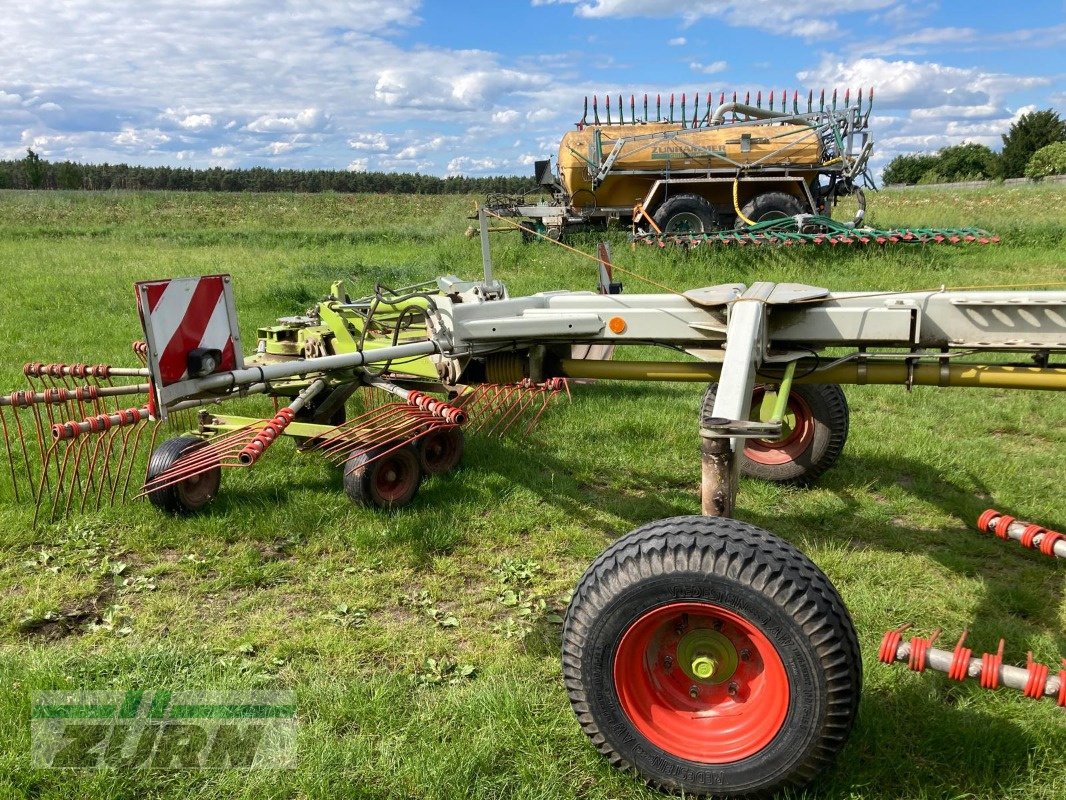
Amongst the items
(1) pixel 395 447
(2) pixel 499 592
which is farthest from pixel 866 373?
(1) pixel 395 447

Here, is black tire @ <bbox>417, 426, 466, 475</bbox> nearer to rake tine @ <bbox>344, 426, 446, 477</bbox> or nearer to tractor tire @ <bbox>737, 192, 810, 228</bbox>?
rake tine @ <bbox>344, 426, 446, 477</bbox>

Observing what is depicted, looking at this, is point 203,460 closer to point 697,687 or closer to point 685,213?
point 697,687

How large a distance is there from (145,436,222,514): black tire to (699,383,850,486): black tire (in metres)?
3.01

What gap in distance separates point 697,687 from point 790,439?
2876mm

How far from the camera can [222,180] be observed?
69938 millimetres

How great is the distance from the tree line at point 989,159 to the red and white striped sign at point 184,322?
62827mm

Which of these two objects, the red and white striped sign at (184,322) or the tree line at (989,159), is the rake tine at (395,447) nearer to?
the red and white striped sign at (184,322)

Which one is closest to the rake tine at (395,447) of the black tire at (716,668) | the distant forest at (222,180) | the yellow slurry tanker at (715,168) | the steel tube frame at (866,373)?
the steel tube frame at (866,373)

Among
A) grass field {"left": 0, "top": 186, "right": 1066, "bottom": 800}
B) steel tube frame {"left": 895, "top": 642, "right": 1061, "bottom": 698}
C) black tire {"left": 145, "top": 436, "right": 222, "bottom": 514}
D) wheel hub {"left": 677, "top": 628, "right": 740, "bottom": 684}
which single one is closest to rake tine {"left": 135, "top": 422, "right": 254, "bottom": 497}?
black tire {"left": 145, "top": 436, "right": 222, "bottom": 514}

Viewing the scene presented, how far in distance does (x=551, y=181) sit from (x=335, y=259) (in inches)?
181

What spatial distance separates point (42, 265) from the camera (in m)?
13.5

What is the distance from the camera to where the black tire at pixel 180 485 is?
445cm

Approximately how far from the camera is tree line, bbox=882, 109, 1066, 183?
61469mm

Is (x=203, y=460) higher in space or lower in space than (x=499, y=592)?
higher
